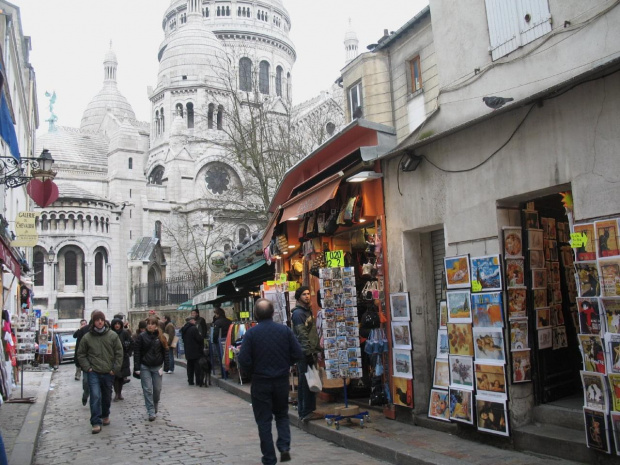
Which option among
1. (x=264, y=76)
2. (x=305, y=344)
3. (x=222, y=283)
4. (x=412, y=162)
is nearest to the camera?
(x=412, y=162)

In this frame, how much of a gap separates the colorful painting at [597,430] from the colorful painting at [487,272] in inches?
64.0

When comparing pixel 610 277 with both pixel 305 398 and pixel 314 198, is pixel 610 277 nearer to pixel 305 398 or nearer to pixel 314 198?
pixel 305 398

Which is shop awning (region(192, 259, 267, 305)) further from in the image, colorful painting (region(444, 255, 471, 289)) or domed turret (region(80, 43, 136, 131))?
domed turret (region(80, 43, 136, 131))

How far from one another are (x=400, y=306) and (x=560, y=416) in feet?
8.49

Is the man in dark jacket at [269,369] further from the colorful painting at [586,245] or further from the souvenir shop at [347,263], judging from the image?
the colorful painting at [586,245]

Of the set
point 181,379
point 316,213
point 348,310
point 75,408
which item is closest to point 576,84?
point 348,310

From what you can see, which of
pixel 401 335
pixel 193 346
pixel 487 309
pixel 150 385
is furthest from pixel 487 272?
pixel 193 346

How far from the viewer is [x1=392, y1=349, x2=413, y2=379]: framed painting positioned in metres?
8.18

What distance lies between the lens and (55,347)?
24531 mm

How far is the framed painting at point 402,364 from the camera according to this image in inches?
322

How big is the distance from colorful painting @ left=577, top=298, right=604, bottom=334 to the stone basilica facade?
3341 cm

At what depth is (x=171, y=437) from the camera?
8.36 metres

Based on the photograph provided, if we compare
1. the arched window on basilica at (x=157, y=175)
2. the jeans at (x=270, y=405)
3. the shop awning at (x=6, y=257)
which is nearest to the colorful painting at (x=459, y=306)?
the jeans at (x=270, y=405)

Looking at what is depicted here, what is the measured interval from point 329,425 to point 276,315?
12.8ft
